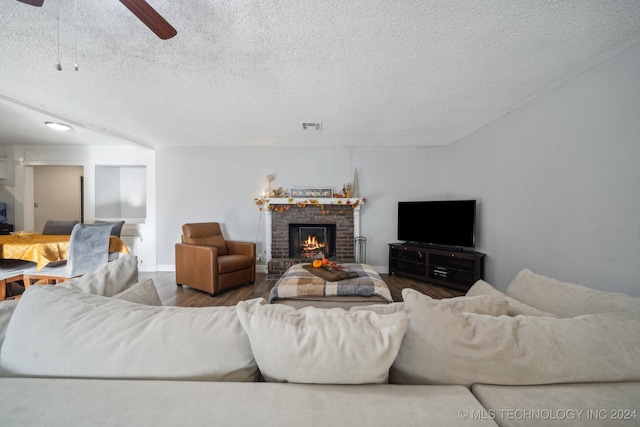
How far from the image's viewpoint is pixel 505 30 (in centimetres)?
153

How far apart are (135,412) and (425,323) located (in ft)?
2.53

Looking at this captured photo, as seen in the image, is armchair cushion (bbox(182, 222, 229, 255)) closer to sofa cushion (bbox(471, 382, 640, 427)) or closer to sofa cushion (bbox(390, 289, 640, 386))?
sofa cushion (bbox(390, 289, 640, 386))

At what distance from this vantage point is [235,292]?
3203 mm

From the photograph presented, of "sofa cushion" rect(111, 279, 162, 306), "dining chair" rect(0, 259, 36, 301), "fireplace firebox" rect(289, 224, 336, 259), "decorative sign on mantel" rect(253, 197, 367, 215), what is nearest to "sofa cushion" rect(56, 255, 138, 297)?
"sofa cushion" rect(111, 279, 162, 306)

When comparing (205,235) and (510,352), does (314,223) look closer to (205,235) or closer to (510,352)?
(205,235)

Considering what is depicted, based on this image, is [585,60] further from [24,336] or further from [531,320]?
[24,336]

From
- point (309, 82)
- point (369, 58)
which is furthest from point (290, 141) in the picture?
point (369, 58)

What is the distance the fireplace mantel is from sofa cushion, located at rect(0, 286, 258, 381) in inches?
133

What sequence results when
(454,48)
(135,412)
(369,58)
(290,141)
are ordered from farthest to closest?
(290,141) → (369,58) → (454,48) → (135,412)

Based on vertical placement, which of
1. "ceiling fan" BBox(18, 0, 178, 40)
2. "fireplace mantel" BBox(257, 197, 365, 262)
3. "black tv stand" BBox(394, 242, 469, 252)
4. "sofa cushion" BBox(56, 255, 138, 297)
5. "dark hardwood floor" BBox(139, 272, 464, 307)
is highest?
"ceiling fan" BBox(18, 0, 178, 40)

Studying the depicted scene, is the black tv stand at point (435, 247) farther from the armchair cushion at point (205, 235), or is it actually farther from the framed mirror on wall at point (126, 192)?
the framed mirror on wall at point (126, 192)

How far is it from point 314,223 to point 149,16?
10.9 ft

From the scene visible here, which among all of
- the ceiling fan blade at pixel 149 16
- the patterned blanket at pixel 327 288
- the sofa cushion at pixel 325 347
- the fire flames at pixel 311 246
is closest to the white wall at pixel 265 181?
the fire flames at pixel 311 246

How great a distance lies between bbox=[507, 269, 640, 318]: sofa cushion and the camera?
33.8 inches
